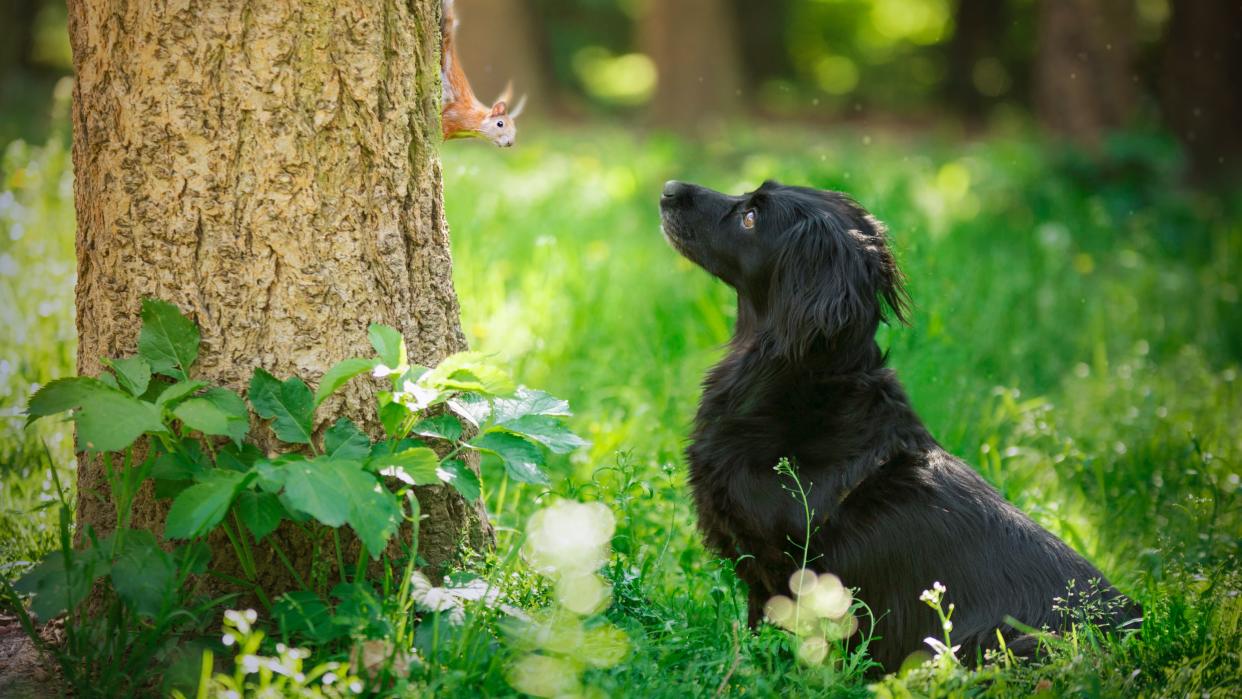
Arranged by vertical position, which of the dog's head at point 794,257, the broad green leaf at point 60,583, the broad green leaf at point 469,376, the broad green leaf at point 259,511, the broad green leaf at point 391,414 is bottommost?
the broad green leaf at point 60,583

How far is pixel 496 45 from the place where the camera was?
47.1ft

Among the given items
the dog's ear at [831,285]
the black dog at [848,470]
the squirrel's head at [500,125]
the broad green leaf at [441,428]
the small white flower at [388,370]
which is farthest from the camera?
the squirrel's head at [500,125]

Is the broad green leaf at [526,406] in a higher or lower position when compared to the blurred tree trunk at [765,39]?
lower

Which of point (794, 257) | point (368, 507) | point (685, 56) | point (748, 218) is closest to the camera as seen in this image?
point (368, 507)

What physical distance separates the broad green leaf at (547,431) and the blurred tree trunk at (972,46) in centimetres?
1855

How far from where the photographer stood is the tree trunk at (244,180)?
2355 millimetres

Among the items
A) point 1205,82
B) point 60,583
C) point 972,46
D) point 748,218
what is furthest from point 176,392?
point 972,46

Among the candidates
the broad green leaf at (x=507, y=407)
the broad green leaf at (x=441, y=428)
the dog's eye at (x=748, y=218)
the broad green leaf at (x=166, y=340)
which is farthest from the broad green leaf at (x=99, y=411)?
the dog's eye at (x=748, y=218)

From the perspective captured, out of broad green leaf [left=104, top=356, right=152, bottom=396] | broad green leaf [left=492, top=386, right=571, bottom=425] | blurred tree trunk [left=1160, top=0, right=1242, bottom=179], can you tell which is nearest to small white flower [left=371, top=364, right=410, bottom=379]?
broad green leaf [left=492, top=386, right=571, bottom=425]

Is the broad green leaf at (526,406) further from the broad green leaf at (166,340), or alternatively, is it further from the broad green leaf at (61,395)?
the broad green leaf at (61,395)

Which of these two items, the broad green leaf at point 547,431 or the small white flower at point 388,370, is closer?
the small white flower at point 388,370

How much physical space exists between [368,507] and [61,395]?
27.6 inches

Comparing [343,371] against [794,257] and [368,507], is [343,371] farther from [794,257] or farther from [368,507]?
[794,257]

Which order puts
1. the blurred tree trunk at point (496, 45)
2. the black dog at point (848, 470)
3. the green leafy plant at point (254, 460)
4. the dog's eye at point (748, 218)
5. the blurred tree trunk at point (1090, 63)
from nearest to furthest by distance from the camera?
the green leafy plant at point (254, 460), the black dog at point (848, 470), the dog's eye at point (748, 218), the blurred tree trunk at point (1090, 63), the blurred tree trunk at point (496, 45)
